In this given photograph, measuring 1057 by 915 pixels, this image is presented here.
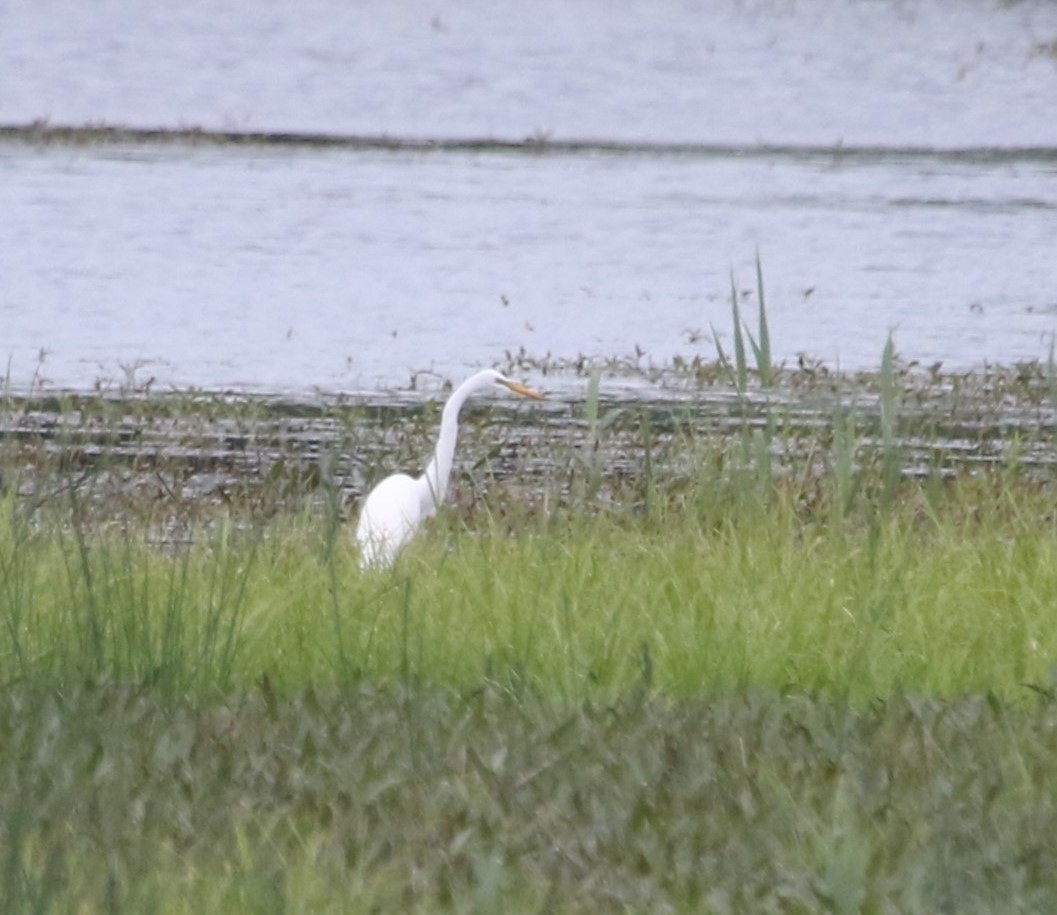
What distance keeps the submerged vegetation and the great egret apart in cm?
11

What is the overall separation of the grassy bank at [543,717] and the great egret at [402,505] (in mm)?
110

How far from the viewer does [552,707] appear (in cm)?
525

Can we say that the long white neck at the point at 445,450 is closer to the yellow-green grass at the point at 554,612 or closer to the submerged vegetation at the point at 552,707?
the submerged vegetation at the point at 552,707

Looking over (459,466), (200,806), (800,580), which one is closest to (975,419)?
(459,466)

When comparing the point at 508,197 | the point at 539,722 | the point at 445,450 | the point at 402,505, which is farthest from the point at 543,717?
the point at 508,197

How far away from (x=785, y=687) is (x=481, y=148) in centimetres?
3064

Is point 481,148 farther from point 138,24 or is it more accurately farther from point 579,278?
point 579,278

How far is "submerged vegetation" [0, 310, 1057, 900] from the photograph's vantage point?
13.6 ft

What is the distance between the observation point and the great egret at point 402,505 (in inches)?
283

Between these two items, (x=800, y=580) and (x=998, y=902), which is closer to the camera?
(x=998, y=902)

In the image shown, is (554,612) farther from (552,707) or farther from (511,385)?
(511,385)

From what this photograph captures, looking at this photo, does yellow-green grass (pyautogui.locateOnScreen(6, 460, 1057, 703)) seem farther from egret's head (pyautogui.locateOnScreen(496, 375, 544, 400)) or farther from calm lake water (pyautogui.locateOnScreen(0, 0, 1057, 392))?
calm lake water (pyautogui.locateOnScreen(0, 0, 1057, 392))

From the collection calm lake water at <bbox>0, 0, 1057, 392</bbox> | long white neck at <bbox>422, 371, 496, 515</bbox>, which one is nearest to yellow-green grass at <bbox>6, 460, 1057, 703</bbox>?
long white neck at <bbox>422, 371, 496, 515</bbox>

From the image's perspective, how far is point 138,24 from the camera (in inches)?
1614
